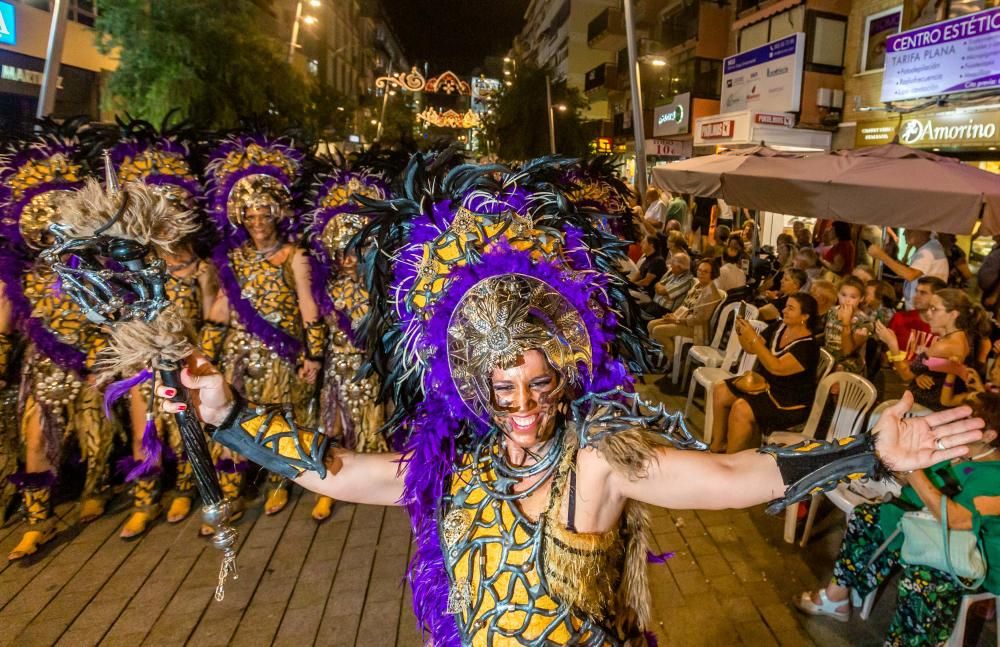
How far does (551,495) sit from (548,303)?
0.59m

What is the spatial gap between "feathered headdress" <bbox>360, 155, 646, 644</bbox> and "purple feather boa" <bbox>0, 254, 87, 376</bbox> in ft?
10.6

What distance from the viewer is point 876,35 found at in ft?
46.6

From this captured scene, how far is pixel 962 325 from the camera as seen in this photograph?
4.03 meters

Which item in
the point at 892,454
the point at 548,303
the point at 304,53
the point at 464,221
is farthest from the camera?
the point at 304,53

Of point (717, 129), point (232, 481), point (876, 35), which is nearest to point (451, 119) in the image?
point (717, 129)

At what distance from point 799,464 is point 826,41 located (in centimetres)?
1747

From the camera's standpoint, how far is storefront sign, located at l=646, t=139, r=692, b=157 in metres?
22.0

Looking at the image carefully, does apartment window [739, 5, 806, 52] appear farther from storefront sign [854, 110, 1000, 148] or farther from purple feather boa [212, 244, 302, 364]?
purple feather boa [212, 244, 302, 364]

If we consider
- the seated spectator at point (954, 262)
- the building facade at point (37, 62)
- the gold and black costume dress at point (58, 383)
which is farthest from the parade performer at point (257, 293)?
the seated spectator at point (954, 262)

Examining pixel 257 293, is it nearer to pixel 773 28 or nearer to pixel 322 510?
pixel 322 510

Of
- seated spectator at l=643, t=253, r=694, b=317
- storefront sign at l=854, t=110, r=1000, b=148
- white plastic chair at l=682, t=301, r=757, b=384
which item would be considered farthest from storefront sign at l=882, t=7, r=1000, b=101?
white plastic chair at l=682, t=301, r=757, b=384

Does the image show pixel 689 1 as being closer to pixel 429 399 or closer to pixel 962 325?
pixel 962 325

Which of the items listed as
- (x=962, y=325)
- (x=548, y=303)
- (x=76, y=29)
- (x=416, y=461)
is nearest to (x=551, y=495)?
(x=416, y=461)

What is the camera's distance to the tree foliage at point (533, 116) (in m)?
28.8
